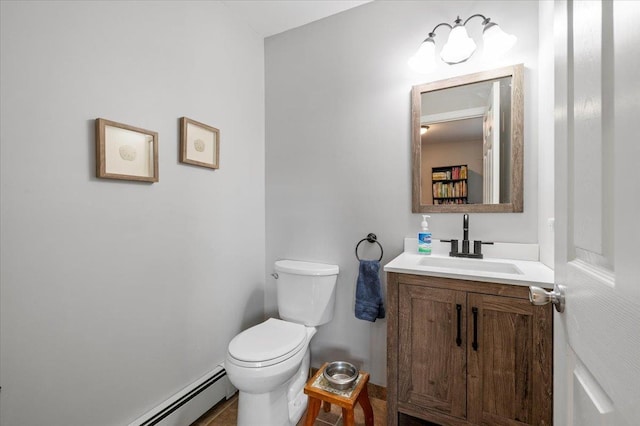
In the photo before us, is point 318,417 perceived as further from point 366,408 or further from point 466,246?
point 466,246

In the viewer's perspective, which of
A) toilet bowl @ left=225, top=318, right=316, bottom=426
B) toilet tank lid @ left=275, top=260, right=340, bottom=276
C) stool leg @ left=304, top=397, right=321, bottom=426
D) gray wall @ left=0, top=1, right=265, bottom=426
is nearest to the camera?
gray wall @ left=0, top=1, right=265, bottom=426


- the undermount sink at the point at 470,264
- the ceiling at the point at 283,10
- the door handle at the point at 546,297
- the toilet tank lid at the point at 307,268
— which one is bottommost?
the toilet tank lid at the point at 307,268

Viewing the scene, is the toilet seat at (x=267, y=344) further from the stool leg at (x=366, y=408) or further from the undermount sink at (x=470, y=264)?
the undermount sink at (x=470, y=264)

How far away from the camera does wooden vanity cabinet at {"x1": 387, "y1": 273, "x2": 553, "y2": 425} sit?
105 cm

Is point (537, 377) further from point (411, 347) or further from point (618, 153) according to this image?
point (618, 153)

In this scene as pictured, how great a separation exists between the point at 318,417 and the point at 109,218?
4.88 ft

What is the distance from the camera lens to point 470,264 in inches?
55.8

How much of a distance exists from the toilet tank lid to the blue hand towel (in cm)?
20

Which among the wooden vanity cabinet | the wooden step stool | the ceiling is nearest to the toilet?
the wooden step stool

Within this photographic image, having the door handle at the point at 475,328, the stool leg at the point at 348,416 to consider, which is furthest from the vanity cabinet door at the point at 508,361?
the stool leg at the point at 348,416

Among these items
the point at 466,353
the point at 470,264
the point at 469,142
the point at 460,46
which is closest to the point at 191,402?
the point at 466,353

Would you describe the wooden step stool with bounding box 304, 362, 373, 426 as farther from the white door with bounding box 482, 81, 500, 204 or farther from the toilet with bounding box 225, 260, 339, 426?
the white door with bounding box 482, 81, 500, 204

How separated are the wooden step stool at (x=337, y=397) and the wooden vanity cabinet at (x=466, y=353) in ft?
0.48

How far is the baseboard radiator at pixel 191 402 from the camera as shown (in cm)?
134
